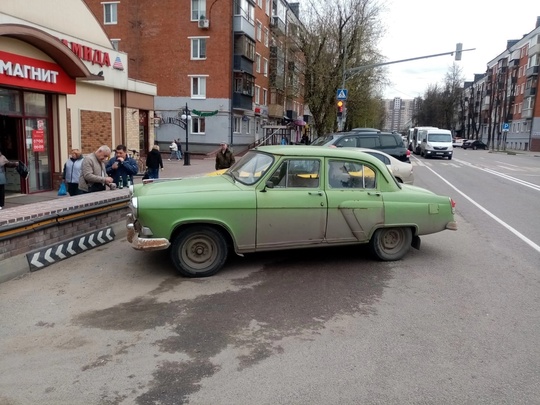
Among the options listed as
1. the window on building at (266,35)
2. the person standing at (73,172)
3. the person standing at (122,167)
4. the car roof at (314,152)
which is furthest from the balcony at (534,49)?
the person standing at (73,172)

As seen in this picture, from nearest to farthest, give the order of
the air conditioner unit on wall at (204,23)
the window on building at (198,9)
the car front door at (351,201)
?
the car front door at (351,201) < the air conditioner unit on wall at (204,23) < the window on building at (198,9)

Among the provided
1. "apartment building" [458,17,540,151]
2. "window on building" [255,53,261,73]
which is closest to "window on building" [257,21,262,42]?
"window on building" [255,53,261,73]

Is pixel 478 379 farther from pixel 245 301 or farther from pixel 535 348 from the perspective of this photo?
pixel 245 301

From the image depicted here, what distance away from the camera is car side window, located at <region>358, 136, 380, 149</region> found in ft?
57.1

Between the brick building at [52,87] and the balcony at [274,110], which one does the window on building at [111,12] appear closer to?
the balcony at [274,110]

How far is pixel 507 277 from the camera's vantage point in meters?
5.82

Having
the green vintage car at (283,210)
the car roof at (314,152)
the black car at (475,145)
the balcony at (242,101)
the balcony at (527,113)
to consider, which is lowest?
the green vintage car at (283,210)

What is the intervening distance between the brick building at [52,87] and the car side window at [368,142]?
9252 mm

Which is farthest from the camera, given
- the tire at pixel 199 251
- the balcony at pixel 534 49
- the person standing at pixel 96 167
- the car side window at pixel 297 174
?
the balcony at pixel 534 49

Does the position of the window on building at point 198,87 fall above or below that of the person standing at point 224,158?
above

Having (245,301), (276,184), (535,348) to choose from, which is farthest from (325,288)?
(535,348)

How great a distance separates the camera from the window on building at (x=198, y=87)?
34.8 meters

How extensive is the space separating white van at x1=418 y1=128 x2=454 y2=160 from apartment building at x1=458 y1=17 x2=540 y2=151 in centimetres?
2846

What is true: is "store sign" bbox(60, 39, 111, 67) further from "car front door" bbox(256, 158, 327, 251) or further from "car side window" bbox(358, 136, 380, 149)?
"car front door" bbox(256, 158, 327, 251)
